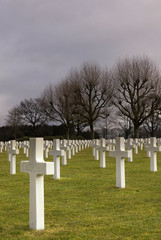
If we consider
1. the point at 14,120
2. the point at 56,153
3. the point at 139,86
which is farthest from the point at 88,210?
the point at 14,120

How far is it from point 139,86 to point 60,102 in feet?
37.9

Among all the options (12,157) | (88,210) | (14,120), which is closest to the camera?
(88,210)

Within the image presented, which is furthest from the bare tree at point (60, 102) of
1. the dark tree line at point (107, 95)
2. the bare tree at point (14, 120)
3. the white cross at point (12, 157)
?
the white cross at point (12, 157)

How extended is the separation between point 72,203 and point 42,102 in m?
39.1

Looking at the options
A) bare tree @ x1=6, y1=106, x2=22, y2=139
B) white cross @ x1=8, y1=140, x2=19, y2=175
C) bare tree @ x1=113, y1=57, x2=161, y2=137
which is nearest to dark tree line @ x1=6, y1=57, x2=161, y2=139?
bare tree @ x1=113, y1=57, x2=161, y2=137

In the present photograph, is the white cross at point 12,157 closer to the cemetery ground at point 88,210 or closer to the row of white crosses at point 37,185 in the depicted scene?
the cemetery ground at point 88,210

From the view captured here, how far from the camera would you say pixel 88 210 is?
17.5 feet

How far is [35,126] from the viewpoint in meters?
58.9

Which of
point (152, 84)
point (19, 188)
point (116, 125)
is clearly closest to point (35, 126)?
point (116, 125)

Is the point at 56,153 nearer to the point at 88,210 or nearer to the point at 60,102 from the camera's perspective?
the point at 88,210

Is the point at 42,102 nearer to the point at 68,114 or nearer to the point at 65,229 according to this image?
the point at 68,114

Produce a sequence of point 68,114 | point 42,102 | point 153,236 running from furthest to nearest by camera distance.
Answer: point 42,102 → point 68,114 → point 153,236

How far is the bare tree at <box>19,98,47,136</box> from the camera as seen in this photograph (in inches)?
2285

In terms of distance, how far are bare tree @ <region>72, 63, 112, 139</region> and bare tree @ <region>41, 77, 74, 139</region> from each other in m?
1.09
